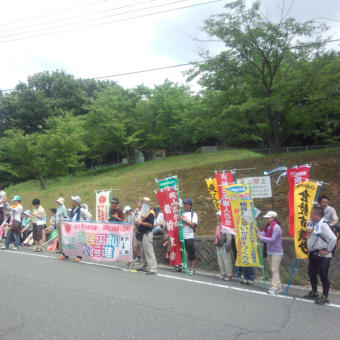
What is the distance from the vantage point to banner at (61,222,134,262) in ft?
28.6

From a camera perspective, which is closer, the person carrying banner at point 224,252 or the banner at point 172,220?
the person carrying banner at point 224,252

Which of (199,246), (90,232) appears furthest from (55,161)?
(199,246)

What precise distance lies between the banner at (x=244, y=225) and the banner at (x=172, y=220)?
1.65 metres

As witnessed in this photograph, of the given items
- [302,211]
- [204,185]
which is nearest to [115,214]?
[302,211]

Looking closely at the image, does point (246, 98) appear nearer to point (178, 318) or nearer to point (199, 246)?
point (199, 246)

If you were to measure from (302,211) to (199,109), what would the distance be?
1278 centimetres

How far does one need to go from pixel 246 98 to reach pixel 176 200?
32.4 ft

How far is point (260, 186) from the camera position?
8461 mm

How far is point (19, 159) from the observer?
87.5 feet

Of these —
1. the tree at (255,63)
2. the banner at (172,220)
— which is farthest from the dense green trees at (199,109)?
the banner at (172,220)

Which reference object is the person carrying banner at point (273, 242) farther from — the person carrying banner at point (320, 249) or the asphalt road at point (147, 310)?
the person carrying banner at point (320, 249)

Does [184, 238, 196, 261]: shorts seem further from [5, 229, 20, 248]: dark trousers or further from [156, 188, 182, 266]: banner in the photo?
[5, 229, 20, 248]: dark trousers

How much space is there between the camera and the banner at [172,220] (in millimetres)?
8555

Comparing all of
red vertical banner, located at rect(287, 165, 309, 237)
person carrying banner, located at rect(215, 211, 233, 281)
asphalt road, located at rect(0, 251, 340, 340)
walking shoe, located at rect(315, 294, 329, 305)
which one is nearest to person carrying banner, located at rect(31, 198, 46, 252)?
asphalt road, located at rect(0, 251, 340, 340)
